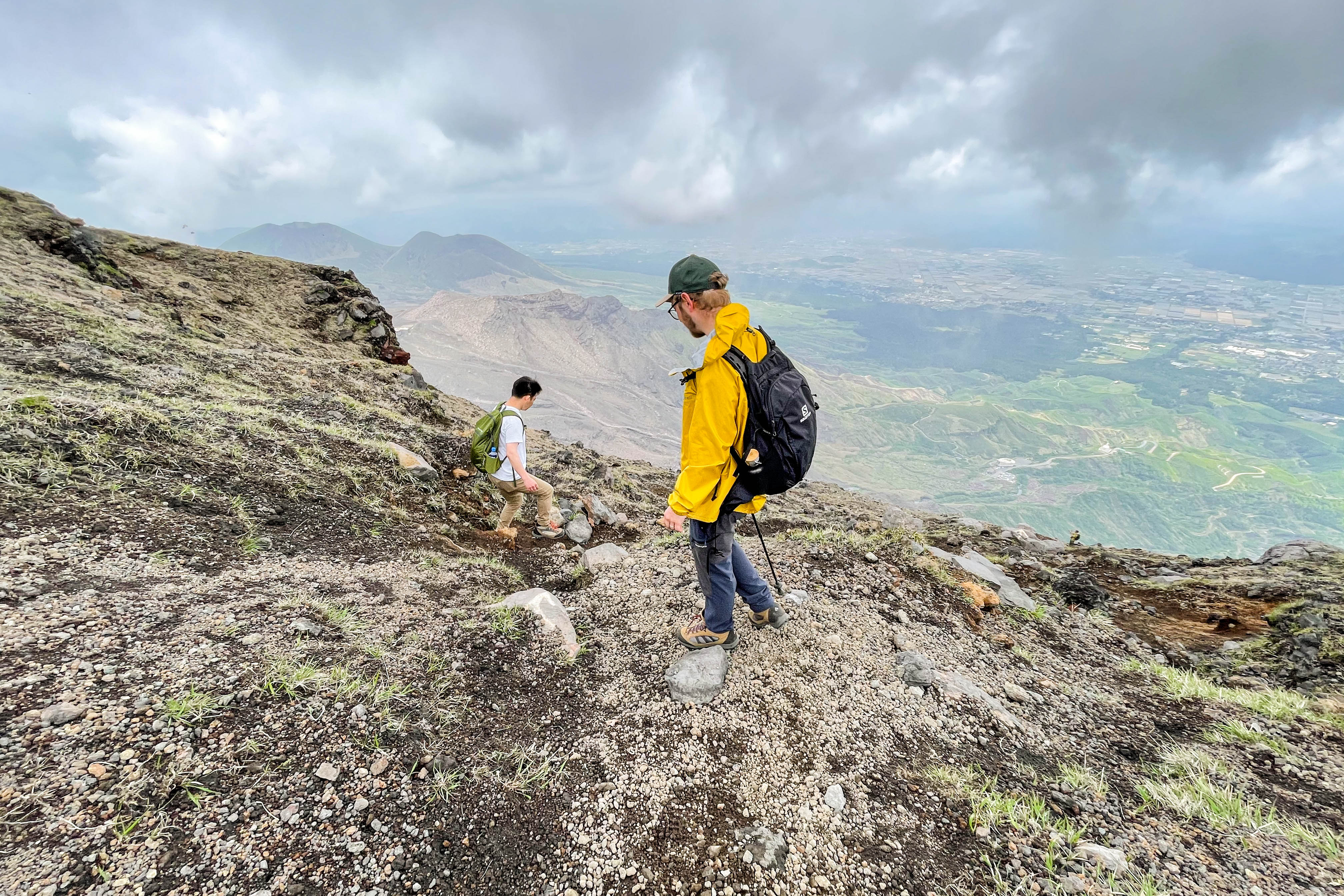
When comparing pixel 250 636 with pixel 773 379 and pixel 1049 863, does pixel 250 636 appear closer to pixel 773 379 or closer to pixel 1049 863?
pixel 773 379

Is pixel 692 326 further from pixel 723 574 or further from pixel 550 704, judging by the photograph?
pixel 550 704

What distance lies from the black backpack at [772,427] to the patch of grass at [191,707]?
11.7 ft

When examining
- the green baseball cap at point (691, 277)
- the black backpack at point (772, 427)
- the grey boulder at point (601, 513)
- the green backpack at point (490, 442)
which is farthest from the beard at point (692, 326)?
the grey boulder at point (601, 513)

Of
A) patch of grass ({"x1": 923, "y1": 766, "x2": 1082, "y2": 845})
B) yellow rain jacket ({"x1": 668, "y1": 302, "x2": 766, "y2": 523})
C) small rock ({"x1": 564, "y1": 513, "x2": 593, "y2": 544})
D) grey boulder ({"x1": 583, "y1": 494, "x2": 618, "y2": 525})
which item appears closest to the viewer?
patch of grass ({"x1": 923, "y1": 766, "x2": 1082, "y2": 845})

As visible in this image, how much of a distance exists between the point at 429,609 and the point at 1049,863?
525 cm

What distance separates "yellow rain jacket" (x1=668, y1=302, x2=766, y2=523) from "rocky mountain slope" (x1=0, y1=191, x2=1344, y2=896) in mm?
1753

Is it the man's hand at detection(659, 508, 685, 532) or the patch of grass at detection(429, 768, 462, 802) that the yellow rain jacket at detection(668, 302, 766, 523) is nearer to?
the man's hand at detection(659, 508, 685, 532)

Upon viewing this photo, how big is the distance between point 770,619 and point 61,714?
16.4 ft

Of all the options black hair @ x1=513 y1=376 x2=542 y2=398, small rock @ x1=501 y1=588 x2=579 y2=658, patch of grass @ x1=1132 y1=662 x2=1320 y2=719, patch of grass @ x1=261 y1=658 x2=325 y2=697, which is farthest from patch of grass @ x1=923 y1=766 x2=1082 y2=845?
black hair @ x1=513 y1=376 x2=542 y2=398

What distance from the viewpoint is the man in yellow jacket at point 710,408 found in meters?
3.58

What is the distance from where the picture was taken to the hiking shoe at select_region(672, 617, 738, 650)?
4.71 m

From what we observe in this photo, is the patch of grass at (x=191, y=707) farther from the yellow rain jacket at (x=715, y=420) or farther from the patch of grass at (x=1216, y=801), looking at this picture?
the patch of grass at (x=1216, y=801)

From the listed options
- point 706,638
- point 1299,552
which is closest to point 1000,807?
point 706,638

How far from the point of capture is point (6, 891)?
206cm
